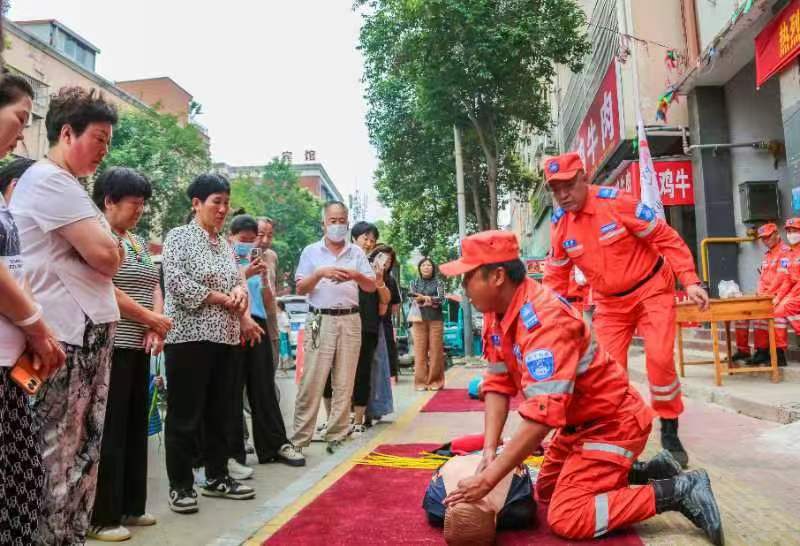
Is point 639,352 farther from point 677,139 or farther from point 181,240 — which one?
point 181,240

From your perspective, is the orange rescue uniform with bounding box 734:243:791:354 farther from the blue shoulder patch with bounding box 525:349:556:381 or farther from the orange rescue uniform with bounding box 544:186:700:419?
the blue shoulder patch with bounding box 525:349:556:381

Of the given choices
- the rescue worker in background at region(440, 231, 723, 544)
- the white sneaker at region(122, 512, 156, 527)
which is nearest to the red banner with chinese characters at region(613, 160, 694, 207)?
the rescue worker in background at region(440, 231, 723, 544)

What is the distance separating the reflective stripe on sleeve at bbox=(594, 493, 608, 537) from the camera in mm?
2744

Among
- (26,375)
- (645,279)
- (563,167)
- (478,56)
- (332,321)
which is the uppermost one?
(478,56)

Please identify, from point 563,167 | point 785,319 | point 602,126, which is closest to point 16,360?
point 563,167

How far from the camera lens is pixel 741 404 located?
20.9 feet

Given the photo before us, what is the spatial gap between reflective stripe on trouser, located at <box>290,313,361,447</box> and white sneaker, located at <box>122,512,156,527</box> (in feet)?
5.48

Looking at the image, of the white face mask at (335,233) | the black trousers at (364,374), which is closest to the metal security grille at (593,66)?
the black trousers at (364,374)

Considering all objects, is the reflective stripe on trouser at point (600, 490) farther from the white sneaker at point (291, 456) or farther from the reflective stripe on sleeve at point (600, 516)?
the white sneaker at point (291, 456)

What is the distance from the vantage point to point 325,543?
9.42 feet

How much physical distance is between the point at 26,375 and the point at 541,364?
1.70m

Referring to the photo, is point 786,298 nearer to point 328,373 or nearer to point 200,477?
point 328,373

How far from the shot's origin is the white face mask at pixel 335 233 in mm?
5176

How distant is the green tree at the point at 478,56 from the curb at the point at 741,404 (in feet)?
35.2
